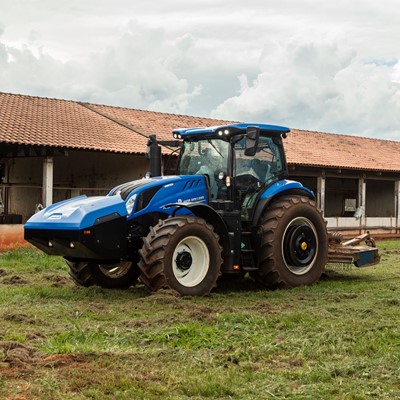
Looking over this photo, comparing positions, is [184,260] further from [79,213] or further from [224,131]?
[224,131]

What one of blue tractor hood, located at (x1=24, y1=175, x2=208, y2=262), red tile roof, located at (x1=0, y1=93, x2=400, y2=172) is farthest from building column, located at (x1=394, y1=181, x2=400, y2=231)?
blue tractor hood, located at (x1=24, y1=175, x2=208, y2=262)

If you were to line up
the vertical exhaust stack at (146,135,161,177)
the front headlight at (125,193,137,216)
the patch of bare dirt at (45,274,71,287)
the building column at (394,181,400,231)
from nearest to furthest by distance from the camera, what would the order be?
the front headlight at (125,193,137,216) < the vertical exhaust stack at (146,135,161,177) < the patch of bare dirt at (45,274,71,287) < the building column at (394,181,400,231)

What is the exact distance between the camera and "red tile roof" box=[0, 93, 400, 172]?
63.0 feet

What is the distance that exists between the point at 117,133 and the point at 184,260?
43.1 ft

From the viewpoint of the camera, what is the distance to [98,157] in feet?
73.6

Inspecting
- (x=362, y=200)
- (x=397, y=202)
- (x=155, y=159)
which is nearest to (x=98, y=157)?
(x=362, y=200)

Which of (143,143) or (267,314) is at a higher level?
(143,143)

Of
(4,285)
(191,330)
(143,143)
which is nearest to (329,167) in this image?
(143,143)

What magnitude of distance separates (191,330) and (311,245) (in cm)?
434

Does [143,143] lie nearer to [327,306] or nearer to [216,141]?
[216,141]

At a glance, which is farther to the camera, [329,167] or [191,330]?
[329,167]

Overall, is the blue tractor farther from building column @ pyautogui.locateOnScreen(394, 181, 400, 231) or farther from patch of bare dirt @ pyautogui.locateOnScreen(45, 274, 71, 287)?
building column @ pyautogui.locateOnScreen(394, 181, 400, 231)

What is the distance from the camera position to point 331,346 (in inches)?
241

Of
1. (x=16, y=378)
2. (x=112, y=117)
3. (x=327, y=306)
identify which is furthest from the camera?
(x=112, y=117)
